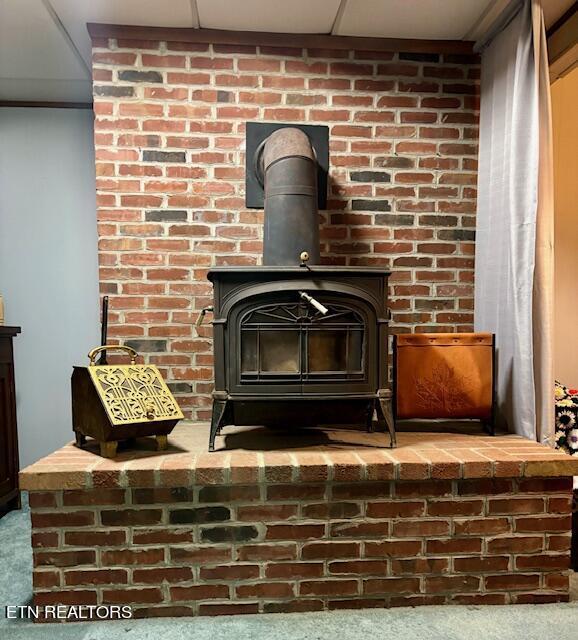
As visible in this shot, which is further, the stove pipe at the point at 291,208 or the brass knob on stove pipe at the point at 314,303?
the stove pipe at the point at 291,208

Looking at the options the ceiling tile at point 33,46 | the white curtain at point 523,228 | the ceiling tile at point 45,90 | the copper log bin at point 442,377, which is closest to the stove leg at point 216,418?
the copper log bin at point 442,377

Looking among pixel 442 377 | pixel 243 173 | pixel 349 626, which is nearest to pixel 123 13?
Result: pixel 243 173

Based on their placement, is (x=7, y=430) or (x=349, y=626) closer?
(x=349, y=626)

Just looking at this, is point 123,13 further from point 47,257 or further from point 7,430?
point 7,430

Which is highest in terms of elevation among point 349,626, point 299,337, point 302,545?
point 299,337

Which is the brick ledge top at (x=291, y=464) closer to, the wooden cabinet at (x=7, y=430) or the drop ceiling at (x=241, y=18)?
the wooden cabinet at (x=7, y=430)

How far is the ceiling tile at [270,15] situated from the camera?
78.5 inches

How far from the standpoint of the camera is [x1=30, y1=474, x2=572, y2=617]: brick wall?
155cm

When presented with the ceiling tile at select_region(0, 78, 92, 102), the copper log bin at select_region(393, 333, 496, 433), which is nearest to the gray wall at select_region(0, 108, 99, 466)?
the ceiling tile at select_region(0, 78, 92, 102)

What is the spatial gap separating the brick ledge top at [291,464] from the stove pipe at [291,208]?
0.75 m

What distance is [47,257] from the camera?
2.82m

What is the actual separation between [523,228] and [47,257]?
2564 millimetres

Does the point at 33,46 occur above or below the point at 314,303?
above

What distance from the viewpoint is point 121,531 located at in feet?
5.10
